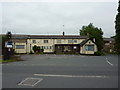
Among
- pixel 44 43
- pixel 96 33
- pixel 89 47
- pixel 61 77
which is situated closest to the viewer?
pixel 61 77

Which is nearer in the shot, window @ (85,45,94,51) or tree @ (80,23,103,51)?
window @ (85,45,94,51)

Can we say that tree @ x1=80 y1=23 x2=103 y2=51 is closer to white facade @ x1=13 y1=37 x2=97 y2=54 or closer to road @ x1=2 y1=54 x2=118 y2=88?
white facade @ x1=13 y1=37 x2=97 y2=54

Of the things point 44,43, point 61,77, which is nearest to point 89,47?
point 44,43

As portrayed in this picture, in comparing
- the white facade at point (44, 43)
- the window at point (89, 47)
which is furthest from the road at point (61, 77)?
the white facade at point (44, 43)

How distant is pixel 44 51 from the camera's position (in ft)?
199

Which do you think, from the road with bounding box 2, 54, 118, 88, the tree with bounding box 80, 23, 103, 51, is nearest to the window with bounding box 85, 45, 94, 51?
the tree with bounding box 80, 23, 103, 51

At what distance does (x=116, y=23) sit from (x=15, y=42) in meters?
31.5

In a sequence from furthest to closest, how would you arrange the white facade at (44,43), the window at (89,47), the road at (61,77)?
the white facade at (44,43)
the window at (89,47)
the road at (61,77)

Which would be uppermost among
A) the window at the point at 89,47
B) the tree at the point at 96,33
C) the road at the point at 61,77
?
the tree at the point at 96,33

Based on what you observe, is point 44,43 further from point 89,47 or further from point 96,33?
point 96,33

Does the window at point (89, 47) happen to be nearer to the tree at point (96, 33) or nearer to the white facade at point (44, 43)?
the white facade at point (44, 43)

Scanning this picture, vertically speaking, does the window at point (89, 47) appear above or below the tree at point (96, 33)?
below

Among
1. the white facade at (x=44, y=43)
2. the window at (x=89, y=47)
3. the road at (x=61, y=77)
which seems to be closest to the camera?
the road at (x=61, y=77)

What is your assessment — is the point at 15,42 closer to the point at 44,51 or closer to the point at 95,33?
the point at 44,51
